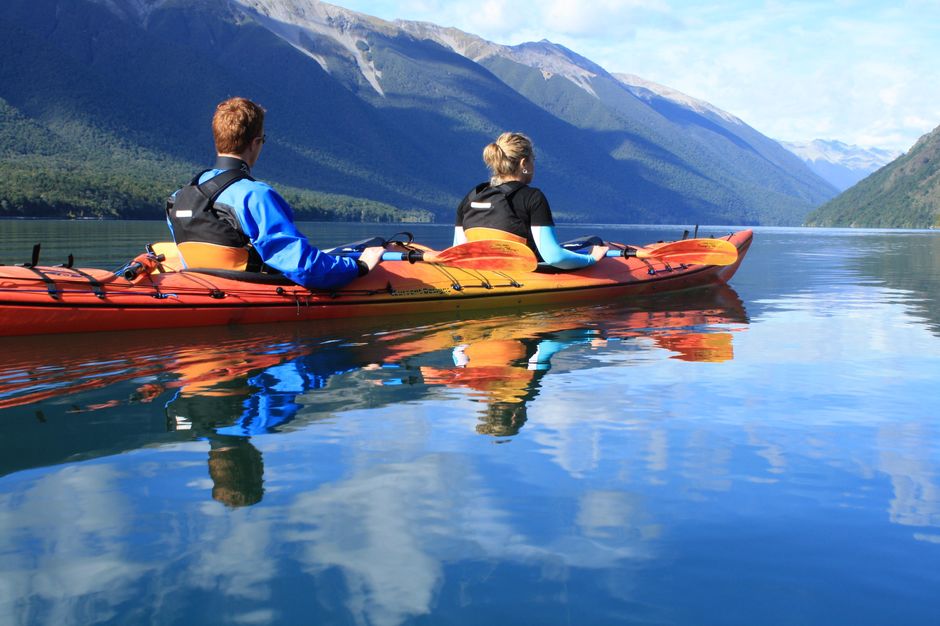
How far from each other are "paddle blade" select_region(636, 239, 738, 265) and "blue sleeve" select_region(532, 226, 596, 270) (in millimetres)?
2752

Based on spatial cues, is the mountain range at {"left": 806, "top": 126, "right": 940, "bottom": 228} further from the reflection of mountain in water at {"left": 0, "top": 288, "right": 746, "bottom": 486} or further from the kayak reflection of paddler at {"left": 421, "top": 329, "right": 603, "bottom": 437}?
the kayak reflection of paddler at {"left": 421, "top": 329, "right": 603, "bottom": 437}

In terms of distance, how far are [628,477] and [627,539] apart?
2.63ft

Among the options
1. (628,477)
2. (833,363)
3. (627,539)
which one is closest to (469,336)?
(833,363)

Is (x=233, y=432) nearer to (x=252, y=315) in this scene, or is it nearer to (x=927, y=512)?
(x=927, y=512)

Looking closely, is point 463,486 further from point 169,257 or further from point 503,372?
point 169,257

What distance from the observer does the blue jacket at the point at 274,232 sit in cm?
817

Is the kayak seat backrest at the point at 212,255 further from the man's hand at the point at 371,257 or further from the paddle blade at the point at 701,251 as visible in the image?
the paddle blade at the point at 701,251

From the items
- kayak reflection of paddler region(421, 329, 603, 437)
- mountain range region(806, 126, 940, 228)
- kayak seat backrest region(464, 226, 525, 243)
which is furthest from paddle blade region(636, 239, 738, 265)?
mountain range region(806, 126, 940, 228)

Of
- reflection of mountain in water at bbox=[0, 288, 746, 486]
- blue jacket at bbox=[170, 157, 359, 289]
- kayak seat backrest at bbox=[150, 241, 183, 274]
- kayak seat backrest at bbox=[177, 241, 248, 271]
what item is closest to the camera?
reflection of mountain in water at bbox=[0, 288, 746, 486]

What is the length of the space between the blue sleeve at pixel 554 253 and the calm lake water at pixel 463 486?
3.39 meters

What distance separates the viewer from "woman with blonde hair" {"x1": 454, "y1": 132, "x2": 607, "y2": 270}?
10500 mm

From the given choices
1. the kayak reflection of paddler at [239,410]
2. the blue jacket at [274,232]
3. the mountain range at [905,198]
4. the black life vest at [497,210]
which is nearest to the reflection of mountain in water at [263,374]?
the kayak reflection of paddler at [239,410]

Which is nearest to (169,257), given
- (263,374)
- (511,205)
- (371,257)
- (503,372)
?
(371,257)

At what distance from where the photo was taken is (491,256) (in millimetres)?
11359
